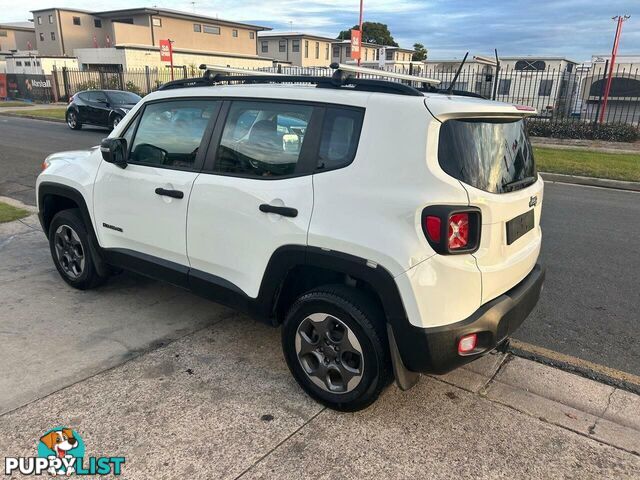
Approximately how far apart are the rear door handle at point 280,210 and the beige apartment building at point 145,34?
4820 cm

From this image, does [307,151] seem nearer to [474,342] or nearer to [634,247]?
[474,342]

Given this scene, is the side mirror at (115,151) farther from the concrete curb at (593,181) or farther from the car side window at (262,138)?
the concrete curb at (593,181)

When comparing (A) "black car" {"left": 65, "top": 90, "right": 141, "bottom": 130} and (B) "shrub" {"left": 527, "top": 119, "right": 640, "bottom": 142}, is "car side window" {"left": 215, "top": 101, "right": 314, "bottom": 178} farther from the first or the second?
(A) "black car" {"left": 65, "top": 90, "right": 141, "bottom": 130}

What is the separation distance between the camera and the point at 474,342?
251cm

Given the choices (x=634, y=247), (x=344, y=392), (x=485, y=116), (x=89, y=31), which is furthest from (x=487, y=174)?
(x=89, y=31)

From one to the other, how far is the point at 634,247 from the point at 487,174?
4193 mm

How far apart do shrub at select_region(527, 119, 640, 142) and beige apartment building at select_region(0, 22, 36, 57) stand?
216 ft

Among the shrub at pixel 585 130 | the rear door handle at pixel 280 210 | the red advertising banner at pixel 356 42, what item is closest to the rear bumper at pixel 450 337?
the rear door handle at pixel 280 210

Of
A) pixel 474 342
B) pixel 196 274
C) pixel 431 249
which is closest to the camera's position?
pixel 431 249

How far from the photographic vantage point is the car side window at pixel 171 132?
131 inches

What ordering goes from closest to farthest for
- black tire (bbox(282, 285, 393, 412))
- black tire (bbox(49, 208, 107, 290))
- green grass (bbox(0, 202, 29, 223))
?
black tire (bbox(282, 285, 393, 412)), black tire (bbox(49, 208, 107, 290)), green grass (bbox(0, 202, 29, 223))

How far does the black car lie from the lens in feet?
56.3

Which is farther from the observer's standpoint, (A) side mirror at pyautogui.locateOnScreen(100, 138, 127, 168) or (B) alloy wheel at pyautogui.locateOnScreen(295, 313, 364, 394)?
(A) side mirror at pyautogui.locateOnScreen(100, 138, 127, 168)

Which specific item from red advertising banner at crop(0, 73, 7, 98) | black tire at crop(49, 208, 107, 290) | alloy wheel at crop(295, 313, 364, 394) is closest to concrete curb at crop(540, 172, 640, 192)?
alloy wheel at crop(295, 313, 364, 394)
